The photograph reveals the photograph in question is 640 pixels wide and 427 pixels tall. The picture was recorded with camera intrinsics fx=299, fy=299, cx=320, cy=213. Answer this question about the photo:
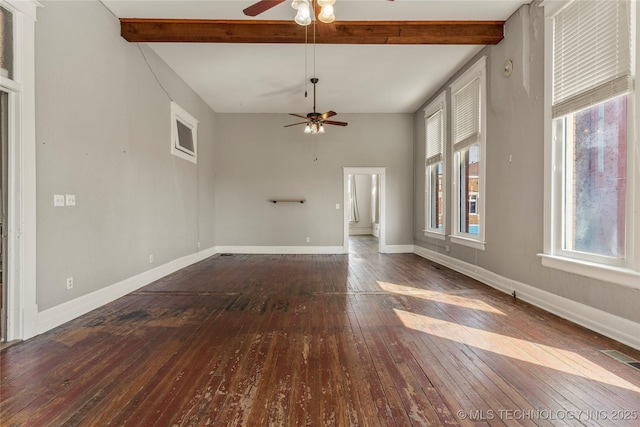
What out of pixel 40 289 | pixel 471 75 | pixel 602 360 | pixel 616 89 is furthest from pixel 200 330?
pixel 471 75

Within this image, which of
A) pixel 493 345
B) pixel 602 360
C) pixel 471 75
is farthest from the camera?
pixel 471 75

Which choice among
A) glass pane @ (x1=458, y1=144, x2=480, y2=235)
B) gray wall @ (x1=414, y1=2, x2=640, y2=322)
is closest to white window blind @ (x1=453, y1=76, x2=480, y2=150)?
glass pane @ (x1=458, y1=144, x2=480, y2=235)

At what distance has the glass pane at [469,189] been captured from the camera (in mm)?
4781

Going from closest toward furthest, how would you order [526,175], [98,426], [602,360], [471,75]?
[98,426], [602,360], [526,175], [471,75]

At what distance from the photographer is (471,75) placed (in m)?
4.72

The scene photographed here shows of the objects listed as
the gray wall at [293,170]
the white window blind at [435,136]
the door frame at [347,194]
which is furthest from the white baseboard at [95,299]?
the white window blind at [435,136]

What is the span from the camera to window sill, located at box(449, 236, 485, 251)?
4490 millimetres

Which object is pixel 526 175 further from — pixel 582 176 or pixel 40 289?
pixel 40 289

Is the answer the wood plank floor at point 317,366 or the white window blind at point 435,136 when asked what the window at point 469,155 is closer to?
the white window blind at point 435,136

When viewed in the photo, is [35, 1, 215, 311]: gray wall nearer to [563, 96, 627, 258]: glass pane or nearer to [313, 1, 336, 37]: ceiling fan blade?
[313, 1, 336, 37]: ceiling fan blade

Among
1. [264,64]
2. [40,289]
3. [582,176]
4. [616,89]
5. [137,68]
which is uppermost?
[264,64]

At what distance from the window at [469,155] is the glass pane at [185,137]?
4966 millimetres

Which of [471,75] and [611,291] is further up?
[471,75]

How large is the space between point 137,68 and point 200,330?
3618 millimetres
